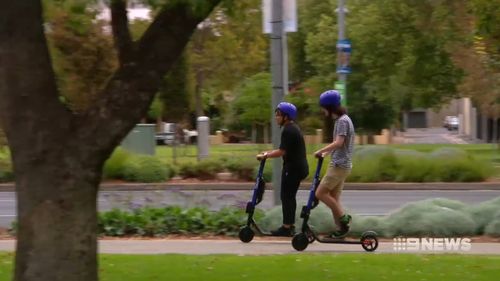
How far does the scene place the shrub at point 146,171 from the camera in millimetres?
24609

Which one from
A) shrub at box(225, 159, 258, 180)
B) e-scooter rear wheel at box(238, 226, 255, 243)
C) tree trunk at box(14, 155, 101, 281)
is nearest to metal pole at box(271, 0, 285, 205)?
e-scooter rear wheel at box(238, 226, 255, 243)

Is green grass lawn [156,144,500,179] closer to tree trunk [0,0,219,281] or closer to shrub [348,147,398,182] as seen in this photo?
shrub [348,147,398,182]

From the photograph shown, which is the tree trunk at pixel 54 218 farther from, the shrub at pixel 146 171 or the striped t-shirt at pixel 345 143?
the shrub at pixel 146 171

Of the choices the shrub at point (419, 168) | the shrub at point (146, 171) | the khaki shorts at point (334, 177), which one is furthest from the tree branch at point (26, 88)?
the shrub at point (146, 171)

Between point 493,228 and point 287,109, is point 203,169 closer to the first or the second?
point 493,228

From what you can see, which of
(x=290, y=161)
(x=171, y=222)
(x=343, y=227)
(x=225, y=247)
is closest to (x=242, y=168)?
(x=171, y=222)

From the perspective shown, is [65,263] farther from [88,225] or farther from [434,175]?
[434,175]

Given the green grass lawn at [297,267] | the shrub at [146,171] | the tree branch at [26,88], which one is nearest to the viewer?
the tree branch at [26,88]

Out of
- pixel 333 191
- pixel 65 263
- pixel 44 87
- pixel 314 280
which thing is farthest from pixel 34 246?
pixel 333 191

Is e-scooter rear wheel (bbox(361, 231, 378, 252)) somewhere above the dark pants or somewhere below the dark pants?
below

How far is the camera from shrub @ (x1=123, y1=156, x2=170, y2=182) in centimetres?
2461

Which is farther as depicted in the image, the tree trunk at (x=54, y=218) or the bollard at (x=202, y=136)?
the bollard at (x=202, y=136)

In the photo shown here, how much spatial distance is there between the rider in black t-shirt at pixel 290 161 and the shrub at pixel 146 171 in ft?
44.7

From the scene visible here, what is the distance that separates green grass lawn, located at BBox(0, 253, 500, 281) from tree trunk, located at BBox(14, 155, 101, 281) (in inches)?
75.4
